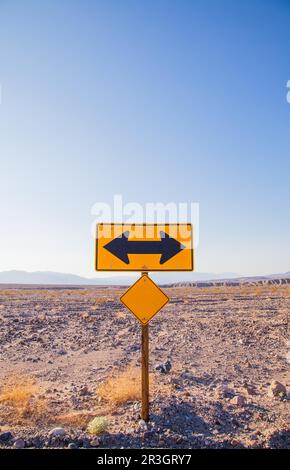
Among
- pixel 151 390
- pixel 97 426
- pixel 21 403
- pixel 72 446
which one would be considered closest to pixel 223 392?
pixel 151 390

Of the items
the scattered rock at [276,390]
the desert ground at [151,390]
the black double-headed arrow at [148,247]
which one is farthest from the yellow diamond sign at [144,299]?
the scattered rock at [276,390]

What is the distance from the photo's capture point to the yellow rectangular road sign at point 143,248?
4699 mm

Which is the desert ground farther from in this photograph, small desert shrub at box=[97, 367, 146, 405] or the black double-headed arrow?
the black double-headed arrow

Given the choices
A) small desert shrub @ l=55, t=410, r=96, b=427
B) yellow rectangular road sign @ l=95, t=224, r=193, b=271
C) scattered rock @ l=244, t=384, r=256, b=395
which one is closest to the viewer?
yellow rectangular road sign @ l=95, t=224, r=193, b=271

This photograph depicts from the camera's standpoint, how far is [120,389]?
233 inches

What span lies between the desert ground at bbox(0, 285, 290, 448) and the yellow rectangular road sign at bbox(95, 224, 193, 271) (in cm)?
203

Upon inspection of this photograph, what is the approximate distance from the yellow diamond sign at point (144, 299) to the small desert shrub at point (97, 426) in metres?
1.35

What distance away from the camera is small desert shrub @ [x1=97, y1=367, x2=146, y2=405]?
5652 millimetres

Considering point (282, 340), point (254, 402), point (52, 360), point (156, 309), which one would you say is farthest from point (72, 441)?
point (282, 340)

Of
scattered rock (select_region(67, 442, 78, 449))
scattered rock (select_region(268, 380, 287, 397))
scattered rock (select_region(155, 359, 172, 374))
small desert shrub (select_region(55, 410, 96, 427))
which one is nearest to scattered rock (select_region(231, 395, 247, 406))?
scattered rock (select_region(268, 380, 287, 397))

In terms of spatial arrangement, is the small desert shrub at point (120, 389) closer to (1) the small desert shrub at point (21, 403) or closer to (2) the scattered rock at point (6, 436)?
(1) the small desert shrub at point (21, 403)
